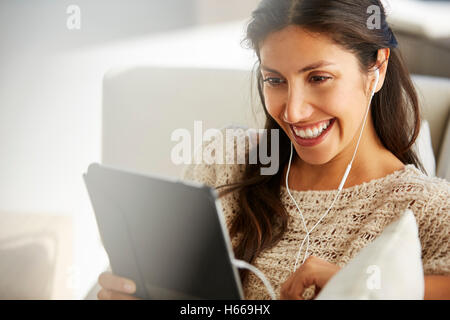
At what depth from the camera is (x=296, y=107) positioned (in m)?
0.98

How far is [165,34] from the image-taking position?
2324 mm

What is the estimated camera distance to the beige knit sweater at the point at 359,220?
37.1 inches

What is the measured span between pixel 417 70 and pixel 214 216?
5.91 feet

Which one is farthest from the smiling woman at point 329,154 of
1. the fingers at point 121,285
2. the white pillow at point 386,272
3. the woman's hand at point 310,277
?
the fingers at point 121,285

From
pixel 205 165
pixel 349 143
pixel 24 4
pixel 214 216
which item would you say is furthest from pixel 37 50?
pixel 214 216

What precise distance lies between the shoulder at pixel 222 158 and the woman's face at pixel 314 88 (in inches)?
10.1

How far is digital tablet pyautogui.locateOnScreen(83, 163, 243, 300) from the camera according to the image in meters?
0.68

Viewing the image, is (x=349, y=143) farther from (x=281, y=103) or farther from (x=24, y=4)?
(x=24, y=4)

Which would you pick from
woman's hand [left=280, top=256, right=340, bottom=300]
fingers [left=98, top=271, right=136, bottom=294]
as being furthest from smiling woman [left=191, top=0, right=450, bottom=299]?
fingers [left=98, top=271, right=136, bottom=294]

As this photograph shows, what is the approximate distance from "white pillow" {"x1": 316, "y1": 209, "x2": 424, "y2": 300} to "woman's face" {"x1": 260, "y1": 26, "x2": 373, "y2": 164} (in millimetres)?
323

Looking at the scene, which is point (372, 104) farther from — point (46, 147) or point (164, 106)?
point (46, 147)

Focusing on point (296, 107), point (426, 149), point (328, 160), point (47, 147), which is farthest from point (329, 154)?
point (47, 147)

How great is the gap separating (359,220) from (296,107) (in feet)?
0.92

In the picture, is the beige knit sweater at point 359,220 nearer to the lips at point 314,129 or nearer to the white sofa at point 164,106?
the lips at point 314,129
